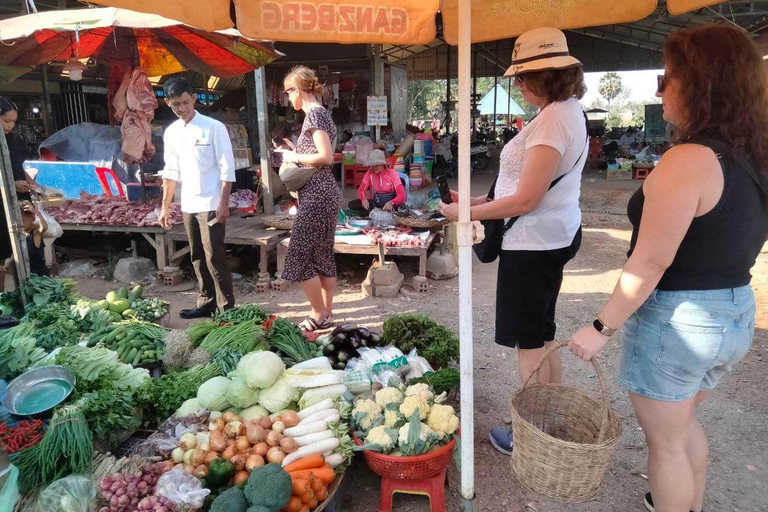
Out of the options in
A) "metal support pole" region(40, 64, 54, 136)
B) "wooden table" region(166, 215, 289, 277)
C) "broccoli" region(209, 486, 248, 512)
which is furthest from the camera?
"metal support pole" region(40, 64, 54, 136)

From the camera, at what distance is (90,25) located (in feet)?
17.2

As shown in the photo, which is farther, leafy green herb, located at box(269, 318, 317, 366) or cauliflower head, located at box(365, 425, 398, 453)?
leafy green herb, located at box(269, 318, 317, 366)

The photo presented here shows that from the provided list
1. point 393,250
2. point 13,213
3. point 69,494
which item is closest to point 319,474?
point 69,494

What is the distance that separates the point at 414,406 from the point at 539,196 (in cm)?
120

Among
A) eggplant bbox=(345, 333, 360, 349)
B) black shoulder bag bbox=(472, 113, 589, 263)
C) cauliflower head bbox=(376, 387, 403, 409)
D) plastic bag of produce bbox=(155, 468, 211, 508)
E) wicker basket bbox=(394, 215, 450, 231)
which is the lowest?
plastic bag of produce bbox=(155, 468, 211, 508)

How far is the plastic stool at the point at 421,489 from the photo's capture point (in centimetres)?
251

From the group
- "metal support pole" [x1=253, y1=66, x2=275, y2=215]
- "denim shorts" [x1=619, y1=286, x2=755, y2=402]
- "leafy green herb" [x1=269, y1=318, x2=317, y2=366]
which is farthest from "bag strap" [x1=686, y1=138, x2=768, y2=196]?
"metal support pole" [x1=253, y1=66, x2=275, y2=215]

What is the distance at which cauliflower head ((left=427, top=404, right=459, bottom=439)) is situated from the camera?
255cm

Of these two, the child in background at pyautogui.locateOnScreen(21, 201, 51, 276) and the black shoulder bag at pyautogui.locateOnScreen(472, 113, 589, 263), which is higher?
the black shoulder bag at pyautogui.locateOnScreen(472, 113, 589, 263)

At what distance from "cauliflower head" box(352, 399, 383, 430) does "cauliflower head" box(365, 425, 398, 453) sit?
0.11 meters

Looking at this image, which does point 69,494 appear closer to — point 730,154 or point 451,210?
point 451,210

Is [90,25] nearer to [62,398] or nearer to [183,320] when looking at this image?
[183,320]

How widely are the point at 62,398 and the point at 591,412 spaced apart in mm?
2649

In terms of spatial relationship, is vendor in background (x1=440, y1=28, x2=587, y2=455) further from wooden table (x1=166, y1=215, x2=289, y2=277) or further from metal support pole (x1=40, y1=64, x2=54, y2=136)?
metal support pole (x1=40, y1=64, x2=54, y2=136)
